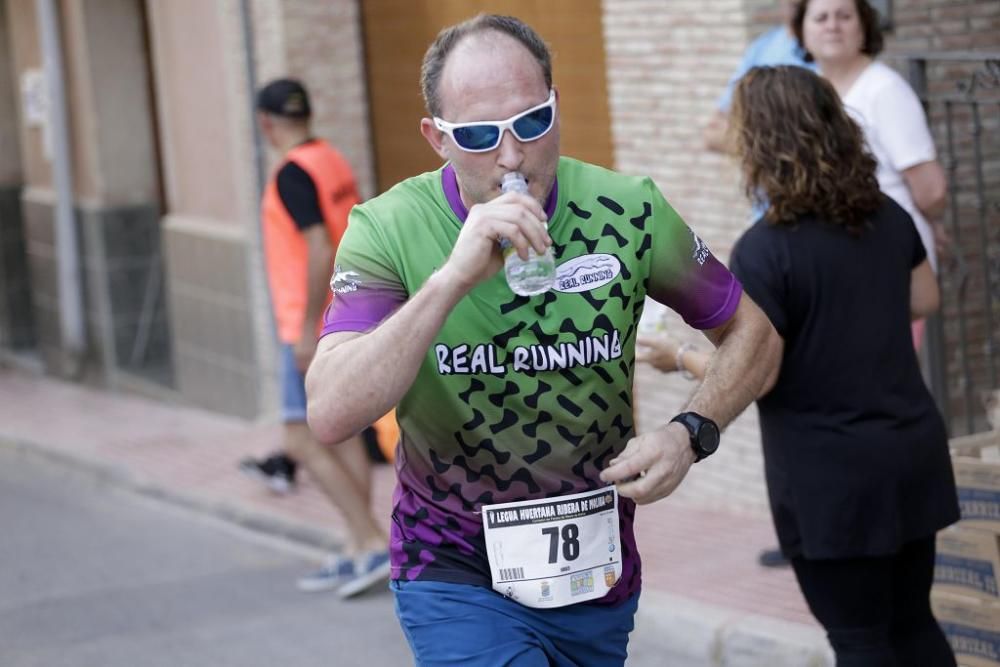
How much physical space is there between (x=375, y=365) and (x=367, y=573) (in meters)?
4.48

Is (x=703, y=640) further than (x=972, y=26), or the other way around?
(x=972, y=26)

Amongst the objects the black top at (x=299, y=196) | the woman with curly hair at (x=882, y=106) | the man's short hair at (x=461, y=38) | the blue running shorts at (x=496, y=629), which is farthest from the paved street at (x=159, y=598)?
the man's short hair at (x=461, y=38)

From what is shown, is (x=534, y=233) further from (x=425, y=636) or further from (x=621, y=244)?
(x=425, y=636)

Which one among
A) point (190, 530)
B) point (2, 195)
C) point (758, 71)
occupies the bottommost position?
point (190, 530)

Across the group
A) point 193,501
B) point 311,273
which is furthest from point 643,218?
point 193,501

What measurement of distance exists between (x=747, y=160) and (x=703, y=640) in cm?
231

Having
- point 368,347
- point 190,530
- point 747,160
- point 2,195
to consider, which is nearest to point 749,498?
point 190,530

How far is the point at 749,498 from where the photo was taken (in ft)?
24.9

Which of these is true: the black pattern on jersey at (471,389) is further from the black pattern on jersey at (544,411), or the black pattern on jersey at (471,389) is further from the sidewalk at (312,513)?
the sidewalk at (312,513)

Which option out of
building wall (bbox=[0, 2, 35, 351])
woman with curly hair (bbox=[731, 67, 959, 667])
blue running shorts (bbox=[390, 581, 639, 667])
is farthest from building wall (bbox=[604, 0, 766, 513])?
building wall (bbox=[0, 2, 35, 351])

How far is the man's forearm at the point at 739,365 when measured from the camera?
3316 millimetres

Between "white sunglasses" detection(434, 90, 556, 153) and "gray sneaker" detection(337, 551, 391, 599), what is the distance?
4384 mm

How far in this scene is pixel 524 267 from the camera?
2.84 meters

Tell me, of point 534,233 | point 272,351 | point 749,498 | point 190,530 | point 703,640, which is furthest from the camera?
point 272,351
